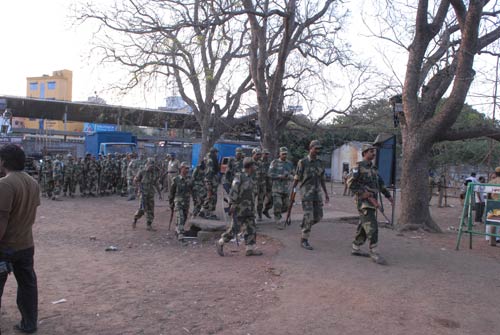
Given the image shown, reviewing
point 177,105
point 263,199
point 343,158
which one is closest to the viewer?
point 263,199

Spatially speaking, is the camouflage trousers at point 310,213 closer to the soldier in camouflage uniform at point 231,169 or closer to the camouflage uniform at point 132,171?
the soldier in camouflage uniform at point 231,169

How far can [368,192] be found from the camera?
7.05 m

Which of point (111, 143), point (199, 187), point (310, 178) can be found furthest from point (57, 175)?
point (310, 178)

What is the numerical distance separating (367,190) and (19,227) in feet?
16.3

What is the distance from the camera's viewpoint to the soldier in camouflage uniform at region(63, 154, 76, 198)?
17375 mm

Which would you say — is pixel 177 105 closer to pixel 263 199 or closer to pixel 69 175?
pixel 69 175

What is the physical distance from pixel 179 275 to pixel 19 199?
311cm

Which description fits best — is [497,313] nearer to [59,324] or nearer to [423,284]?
[423,284]

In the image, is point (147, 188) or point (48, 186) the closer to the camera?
point (147, 188)

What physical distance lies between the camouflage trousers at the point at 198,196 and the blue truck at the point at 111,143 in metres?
12.1

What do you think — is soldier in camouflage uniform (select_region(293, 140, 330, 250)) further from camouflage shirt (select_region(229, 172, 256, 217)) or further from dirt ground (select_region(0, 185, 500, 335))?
camouflage shirt (select_region(229, 172, 256, 217))

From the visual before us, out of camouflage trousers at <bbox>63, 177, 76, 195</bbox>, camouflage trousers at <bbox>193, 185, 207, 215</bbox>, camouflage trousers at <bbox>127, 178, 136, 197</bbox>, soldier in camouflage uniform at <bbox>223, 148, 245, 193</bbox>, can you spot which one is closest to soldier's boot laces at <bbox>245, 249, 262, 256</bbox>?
soldier in camouflage uniform at <bbox>223, 148, 245, 193</bbox>

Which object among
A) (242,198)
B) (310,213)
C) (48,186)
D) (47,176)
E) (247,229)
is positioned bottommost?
(48,186)

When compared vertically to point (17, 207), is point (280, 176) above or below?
above
